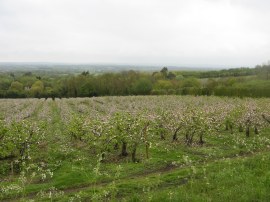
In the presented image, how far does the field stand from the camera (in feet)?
34.9

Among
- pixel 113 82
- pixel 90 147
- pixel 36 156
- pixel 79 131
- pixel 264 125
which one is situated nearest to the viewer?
pixel 36 156

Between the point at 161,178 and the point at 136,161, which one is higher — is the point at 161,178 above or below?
above

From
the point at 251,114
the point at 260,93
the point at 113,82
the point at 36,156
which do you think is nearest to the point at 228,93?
the point at 260,93

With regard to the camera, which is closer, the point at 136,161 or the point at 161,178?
the point at 161,178

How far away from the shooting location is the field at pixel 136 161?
10641 millimetres

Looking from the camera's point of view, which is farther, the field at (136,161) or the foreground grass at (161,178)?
the field at (136,161)

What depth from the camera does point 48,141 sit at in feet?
75.6

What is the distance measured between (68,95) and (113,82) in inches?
548

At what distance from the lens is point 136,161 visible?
17.1m

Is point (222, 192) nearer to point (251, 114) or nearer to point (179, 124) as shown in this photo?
point (179, 124)

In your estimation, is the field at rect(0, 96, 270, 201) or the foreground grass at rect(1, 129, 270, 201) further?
the field at rect(0, 96, 270, 201)

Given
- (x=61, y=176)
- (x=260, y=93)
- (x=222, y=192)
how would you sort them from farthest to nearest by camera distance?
(x=260, y=93) → (x=61, y=176) → (x=222, y=192)

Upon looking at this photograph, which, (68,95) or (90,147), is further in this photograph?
(68,95)

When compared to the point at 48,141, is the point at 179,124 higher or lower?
higher
